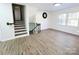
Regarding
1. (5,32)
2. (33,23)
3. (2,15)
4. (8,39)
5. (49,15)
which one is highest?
(49,15)

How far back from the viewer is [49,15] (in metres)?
6.19

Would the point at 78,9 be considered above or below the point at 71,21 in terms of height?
above

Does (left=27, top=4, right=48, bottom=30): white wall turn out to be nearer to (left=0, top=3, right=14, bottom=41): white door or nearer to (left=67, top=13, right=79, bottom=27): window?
(left=0, top=3, right=14, bottom=41): white door

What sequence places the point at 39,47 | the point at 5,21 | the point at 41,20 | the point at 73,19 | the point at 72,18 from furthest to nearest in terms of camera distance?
the point at 41,20 < the point at 72,18 < the point at 73,19 < the point at 5,21 < the point at 39,47

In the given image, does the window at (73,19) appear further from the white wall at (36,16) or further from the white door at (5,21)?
the white door at (5,21)

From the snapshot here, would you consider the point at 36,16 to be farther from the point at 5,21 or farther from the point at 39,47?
the point at 39,47

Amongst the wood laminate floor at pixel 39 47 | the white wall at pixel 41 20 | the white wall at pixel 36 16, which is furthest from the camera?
the white wall at pixel 41 20

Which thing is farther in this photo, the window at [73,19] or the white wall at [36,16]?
the white wall at [36,16]

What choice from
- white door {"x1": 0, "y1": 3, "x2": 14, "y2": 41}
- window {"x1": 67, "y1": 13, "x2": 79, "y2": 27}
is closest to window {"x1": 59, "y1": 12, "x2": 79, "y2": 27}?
window {"x1": 67, "y1": 13, "x2": 79, "y2": 27}

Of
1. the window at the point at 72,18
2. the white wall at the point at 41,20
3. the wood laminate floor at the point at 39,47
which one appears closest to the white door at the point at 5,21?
the wood laminate floor at the point at 39,47

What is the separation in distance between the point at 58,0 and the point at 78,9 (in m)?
3.08

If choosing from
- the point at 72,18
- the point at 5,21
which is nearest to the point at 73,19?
the point at 72,18

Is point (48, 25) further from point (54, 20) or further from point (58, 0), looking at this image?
point (58, 0)

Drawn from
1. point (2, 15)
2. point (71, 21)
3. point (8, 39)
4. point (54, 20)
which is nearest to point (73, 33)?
point (71, 21)
